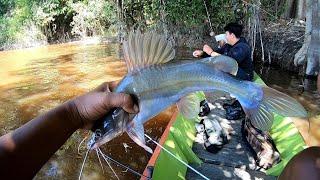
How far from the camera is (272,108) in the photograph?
67.1 inches

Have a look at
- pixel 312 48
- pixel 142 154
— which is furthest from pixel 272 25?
pixel 142 154

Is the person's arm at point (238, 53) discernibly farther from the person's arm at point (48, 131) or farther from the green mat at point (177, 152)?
the person's arm at point (48, 131)

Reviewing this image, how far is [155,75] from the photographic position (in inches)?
66.5

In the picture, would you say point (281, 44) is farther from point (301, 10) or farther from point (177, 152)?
point (177, 152)

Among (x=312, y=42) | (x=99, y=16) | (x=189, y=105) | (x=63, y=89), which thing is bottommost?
(x=63, y=89)

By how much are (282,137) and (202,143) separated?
114cm

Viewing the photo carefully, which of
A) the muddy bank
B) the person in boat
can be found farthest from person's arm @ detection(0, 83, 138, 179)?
the muddy bank

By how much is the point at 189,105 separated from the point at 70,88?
11.3 m

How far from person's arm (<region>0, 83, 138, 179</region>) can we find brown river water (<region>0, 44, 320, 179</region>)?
16.9ft

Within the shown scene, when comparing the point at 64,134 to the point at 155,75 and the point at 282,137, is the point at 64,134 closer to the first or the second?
the point at 155,75

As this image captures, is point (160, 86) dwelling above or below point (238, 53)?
above

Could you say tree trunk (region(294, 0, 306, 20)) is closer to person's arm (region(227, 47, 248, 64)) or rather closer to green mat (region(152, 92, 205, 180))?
person's arm (region(227, 47, 248, 64))

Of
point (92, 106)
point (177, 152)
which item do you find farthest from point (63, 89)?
point (92, 106)

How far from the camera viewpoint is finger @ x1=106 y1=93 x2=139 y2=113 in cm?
163
